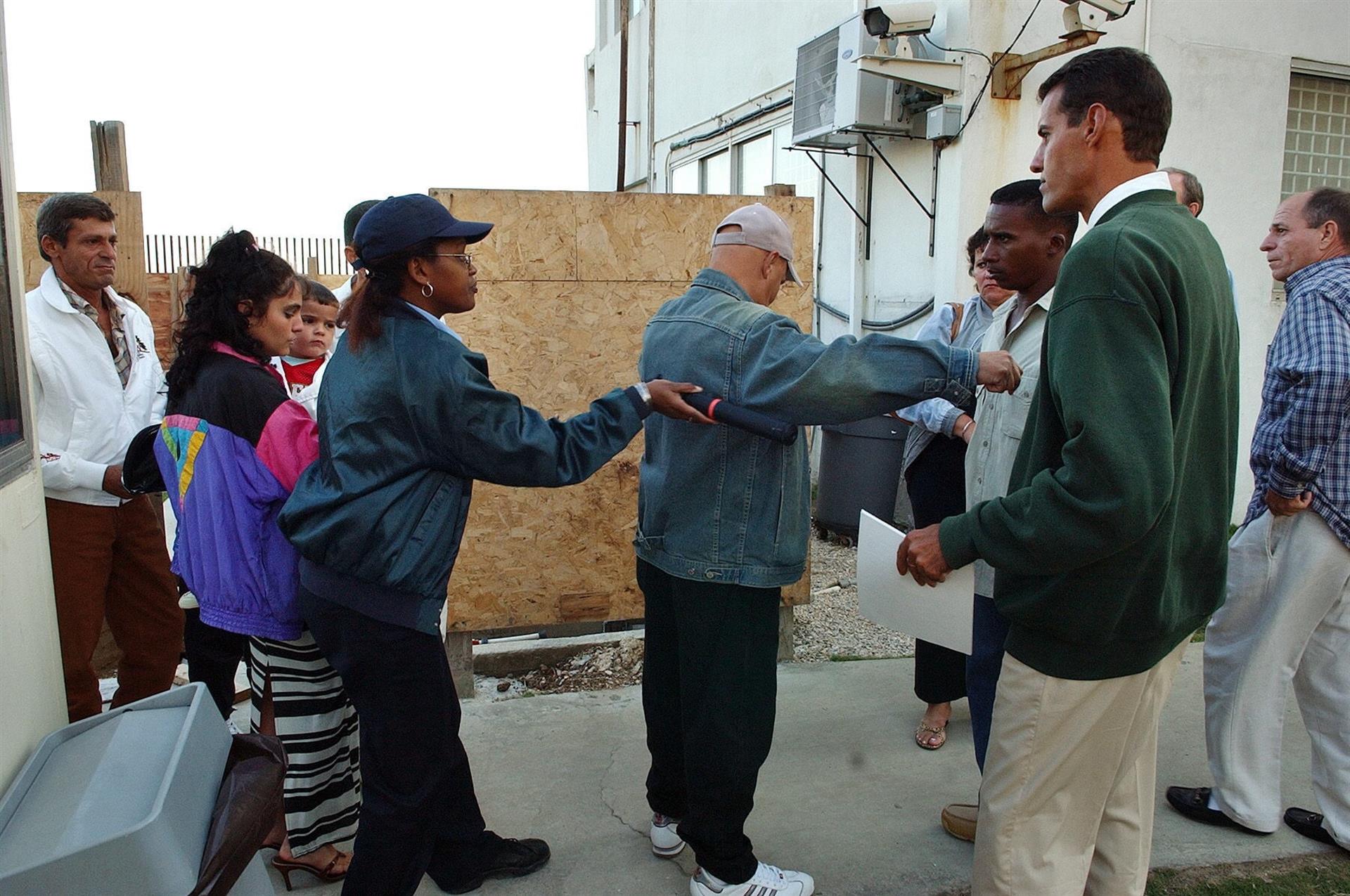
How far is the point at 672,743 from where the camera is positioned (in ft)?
9.73

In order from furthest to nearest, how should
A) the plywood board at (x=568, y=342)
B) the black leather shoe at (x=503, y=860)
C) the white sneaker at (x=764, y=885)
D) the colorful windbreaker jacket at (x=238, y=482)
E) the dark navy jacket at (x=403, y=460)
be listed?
the plywood board at (x=568, y=342) → the black leather shoe at (x=503, y=860) → the white sneaker at (x=764, y=885) → the colorful windbreaker jacket at (x=238, y=482) → the dark navy jacket at (x=403, y=460)

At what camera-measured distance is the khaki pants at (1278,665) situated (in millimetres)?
3078

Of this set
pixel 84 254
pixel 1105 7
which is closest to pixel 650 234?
pixel 84 254

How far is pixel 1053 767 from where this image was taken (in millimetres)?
2076

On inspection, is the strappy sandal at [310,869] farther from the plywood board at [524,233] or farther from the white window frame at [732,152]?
the white window frame at [732,152]

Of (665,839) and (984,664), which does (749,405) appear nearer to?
(984,664)

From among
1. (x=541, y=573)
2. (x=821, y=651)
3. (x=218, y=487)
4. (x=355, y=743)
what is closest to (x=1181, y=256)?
(x=218, y=487)

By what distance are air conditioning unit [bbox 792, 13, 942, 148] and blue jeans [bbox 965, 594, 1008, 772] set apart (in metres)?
5.37

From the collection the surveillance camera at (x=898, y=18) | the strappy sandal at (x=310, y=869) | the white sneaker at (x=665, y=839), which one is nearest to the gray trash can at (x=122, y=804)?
the strappy sandal at (x=310, y=869)

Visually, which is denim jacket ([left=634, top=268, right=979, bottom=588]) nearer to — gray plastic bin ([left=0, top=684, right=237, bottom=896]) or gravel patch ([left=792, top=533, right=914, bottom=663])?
gray plastic bin ([left=0, top=684, right=237, bottom=896])

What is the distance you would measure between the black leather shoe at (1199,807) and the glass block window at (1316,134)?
6.75 metres

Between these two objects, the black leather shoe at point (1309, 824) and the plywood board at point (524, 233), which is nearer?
the black leather shoe at point (1309, 824)

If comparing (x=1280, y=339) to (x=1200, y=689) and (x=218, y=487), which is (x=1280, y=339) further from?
(x=218, y=487)

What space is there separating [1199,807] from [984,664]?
112cm
